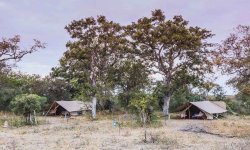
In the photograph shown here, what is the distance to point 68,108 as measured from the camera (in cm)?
4928

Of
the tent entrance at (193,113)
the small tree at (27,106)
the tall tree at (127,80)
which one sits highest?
the tall tree at (127,80)

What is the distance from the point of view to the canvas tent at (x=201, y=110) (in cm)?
4287

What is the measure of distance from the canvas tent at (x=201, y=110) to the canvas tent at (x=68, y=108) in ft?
43.7

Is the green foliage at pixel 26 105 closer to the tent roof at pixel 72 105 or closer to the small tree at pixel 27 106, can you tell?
the small tree at pixel 27 106

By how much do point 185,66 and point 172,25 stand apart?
19.9 feet

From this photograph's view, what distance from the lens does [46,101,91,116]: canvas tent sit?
162 feet

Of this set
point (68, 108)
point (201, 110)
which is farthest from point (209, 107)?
point (68, 108)

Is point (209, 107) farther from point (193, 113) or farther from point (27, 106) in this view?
point (27, 106)

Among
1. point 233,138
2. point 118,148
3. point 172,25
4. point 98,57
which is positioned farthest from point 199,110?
point 118,148

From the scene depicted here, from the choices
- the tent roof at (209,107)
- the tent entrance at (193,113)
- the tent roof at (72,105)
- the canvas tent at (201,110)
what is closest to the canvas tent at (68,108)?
the tent roof at (72,105)

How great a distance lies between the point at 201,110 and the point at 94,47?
1510cm

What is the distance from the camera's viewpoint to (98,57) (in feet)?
148

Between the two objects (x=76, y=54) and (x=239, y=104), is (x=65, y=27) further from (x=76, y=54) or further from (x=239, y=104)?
(x=239, y=104)

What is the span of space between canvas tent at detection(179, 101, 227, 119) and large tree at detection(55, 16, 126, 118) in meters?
10.8
